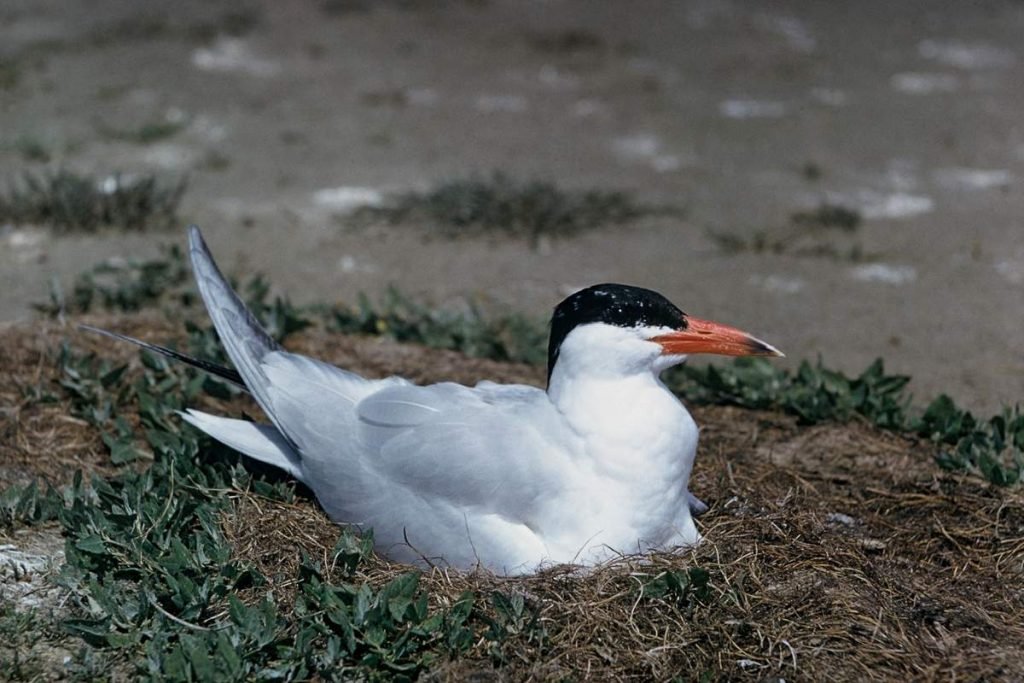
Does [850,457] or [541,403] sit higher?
[541,403]

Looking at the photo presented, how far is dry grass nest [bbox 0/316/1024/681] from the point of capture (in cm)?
316

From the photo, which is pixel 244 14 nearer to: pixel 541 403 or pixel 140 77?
pixel 140 77

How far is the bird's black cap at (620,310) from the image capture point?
3.44m

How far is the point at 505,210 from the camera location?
6.79 metres

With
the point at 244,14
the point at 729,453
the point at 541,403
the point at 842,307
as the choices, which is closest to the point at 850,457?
the point at 729,453

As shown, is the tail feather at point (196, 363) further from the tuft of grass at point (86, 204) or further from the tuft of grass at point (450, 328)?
the tuft of grass at point (86, 204)

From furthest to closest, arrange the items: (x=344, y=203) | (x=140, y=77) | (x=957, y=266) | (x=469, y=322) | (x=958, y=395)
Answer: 1. (x=140, y=77)
2. (x=344, y=203)
3. (x=957, y=266)
4. (x=469, y=322)
5. (x=958, y=395)

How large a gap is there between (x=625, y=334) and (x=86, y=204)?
13.2 feet

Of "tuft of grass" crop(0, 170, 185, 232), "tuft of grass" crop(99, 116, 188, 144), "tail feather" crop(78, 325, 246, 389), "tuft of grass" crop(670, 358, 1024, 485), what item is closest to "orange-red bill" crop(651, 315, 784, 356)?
"tuft of grass" crop(670, 358, 1024, 485)

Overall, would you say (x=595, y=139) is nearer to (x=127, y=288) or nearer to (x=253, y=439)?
(x=127, y=288)

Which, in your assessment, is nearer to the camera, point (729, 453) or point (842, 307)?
point (729, 453)

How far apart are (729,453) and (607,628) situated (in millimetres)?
1254

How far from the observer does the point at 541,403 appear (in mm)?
3607

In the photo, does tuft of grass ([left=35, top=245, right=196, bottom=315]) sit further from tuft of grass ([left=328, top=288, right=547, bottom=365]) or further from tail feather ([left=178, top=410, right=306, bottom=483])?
tail feather ([left=178, top=410, right=306, bottom=483])
